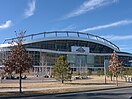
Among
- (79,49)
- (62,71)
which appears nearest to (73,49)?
(79,49)

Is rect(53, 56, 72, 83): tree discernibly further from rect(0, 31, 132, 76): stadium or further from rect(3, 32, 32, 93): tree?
rect(0, 31, 132, 76): stadium

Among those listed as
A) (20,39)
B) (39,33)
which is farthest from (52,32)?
(20,39)

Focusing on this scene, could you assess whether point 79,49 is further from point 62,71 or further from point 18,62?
point 18,62

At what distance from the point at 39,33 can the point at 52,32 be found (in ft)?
20.3

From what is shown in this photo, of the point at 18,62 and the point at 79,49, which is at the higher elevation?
the point at 79,49

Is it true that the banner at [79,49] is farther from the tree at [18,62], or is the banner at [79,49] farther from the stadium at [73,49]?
the tree at [18,62]

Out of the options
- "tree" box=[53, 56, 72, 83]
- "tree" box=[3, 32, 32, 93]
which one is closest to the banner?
"tree" box=[53, 56, 72, 83]

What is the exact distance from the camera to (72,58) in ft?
484

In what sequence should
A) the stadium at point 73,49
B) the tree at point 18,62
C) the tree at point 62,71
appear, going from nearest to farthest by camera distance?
1. the tree at point 18,62
2. the tree at point 62,71
3. the stadium at point 73,49

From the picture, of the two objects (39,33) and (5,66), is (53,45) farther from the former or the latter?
(5,66)

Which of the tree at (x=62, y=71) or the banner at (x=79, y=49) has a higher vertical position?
the banner at (x=79, y=49)

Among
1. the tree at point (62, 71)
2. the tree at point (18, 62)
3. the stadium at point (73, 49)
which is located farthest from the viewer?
the stadium at point (73, 49)

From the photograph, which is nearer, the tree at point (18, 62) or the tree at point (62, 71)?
the tree at point (18, 62)

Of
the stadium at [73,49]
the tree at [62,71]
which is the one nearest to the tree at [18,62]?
the tree at [62,71]
